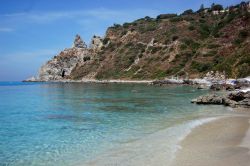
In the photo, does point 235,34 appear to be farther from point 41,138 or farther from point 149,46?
point 41,138

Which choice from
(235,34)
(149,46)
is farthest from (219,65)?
(149,46)

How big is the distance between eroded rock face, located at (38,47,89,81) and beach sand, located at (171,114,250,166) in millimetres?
132601

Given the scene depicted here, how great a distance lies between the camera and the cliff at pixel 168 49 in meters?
101

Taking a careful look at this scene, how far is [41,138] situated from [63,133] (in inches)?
73.6

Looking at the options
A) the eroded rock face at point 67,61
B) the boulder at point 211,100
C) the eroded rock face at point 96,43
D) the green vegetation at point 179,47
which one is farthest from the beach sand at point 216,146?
→ the eroded rock face at point 67,61

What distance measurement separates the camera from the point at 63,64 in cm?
16100

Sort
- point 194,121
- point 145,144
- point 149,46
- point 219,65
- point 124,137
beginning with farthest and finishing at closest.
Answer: point 149,46, point 219,65, point 194,121, point 124,137, point 145,144

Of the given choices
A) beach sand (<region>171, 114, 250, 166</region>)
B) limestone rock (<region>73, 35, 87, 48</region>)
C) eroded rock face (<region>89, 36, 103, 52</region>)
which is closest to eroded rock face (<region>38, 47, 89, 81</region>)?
limestone rock (<region>73, 35, 87, 48</region>)

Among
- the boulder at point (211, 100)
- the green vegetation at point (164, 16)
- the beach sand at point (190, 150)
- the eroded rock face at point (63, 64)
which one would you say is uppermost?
the green vegetation at point (164, 16)

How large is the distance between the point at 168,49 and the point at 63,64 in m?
59.7

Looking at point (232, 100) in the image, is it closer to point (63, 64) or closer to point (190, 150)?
point (190, 150)

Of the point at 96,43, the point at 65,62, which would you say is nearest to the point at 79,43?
the point at 65,62

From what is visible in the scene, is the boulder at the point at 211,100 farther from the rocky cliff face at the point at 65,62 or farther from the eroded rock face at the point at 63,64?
the eroded rock face at the point at 63,64

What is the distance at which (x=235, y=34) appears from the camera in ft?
356
